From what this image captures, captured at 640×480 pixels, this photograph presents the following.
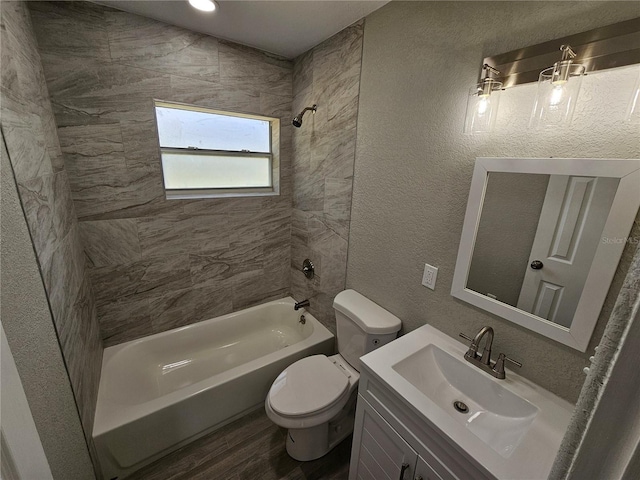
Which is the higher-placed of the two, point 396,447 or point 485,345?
point 485,345

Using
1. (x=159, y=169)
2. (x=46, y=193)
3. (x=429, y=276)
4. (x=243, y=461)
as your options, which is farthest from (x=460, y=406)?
(x=159, y=169)

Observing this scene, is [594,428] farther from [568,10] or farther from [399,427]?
[568,10]

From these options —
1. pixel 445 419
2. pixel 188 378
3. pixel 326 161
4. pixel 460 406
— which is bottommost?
pixel 188 378

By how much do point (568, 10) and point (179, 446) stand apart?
2747 millimetres

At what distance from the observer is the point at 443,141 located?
1.24 m

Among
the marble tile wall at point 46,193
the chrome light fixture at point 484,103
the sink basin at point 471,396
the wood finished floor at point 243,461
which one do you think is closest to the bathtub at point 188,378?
the wood finished floor at point 243,461

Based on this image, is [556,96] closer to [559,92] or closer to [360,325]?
[559,92]

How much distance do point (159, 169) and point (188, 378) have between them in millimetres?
1568

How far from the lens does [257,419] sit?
1.84 m

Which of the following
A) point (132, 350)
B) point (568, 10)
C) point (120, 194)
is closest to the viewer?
point (568, 10)

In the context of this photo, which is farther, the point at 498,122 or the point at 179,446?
the point at 179,446

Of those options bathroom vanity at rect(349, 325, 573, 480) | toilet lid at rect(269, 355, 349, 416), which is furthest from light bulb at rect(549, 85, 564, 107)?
toilet lid at rect(269, 355, 349, 416)

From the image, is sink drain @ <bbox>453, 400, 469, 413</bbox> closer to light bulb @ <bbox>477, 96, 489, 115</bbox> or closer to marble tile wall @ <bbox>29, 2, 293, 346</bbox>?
A: light bulb @ <bbox>477, 96, 489, 115</bbox>

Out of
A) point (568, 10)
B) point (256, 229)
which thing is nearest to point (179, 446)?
point (256, 229)
